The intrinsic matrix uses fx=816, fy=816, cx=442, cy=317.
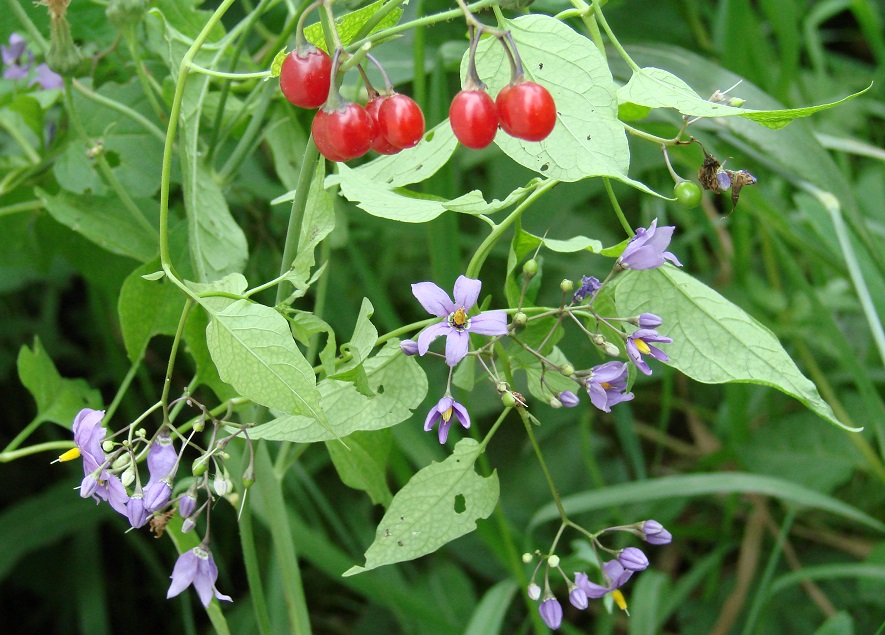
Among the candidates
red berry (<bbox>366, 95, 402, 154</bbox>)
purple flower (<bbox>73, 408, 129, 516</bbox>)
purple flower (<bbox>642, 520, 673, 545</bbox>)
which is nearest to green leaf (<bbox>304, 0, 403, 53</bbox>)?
red berry (<bbox>366, 95, 402, 154</bbox>)

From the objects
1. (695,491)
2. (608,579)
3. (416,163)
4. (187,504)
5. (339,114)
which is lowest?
(695,491)

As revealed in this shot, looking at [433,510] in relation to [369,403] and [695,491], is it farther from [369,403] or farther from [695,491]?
[695,491]

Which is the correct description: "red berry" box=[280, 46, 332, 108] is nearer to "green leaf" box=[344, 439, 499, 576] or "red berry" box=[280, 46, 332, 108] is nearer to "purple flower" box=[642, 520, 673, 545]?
"green leaf" box=[344, 439, 499, 576]

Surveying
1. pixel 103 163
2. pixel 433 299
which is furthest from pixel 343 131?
pixel 103 163

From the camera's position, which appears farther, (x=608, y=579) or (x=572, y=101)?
(x=608, y=579)

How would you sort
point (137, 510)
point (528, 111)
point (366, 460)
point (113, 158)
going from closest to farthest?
point (528, 111) → point (137, 510) → point (366, 460) → point (113, 158)

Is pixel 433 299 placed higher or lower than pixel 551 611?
higher
